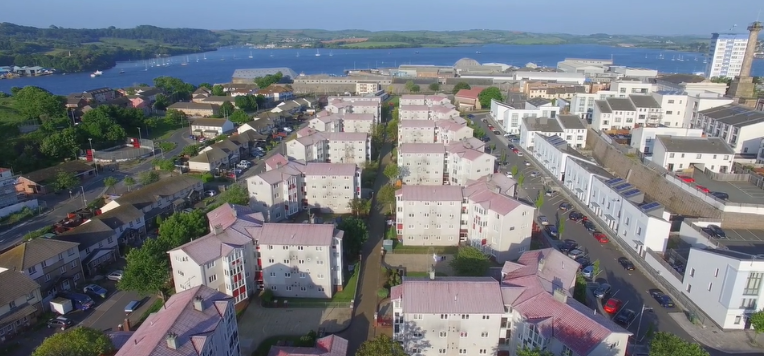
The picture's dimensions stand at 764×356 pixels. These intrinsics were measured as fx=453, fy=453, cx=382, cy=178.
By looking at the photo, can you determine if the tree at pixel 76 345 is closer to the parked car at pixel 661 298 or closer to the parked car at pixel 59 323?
the parked car at pixel 59 323

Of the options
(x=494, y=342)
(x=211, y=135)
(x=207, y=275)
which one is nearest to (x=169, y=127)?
(x=211, y=135)

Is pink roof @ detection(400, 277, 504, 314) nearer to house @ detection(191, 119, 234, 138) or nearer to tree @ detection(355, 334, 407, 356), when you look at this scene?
tree @ detection(355, 334, 407, 356)

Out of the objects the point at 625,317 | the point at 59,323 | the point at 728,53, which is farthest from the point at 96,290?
the point at 728,53

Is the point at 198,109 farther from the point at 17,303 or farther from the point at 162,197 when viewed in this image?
the point at 17,303

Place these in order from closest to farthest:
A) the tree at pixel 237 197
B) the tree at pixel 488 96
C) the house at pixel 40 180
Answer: the tree at pixel 237 197, the house at pixel 40 180, the tree at pixel 488 96

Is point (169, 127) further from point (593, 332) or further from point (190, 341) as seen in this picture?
point (593, 332)

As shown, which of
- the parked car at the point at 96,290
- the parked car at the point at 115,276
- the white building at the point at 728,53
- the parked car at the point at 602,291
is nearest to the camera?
the parked car at the point at 602,291

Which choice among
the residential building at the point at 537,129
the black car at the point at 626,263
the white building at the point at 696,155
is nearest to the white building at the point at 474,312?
the black car at the point at 626,263
